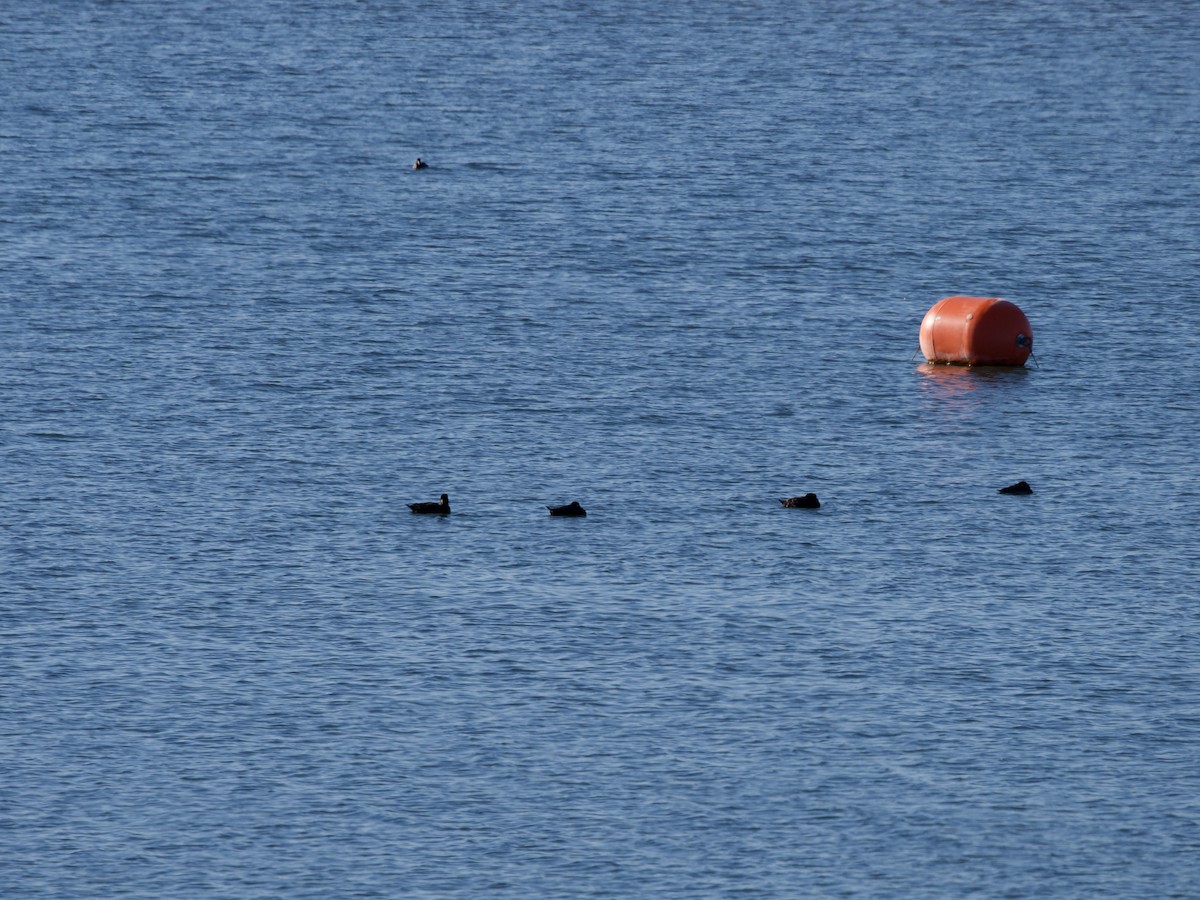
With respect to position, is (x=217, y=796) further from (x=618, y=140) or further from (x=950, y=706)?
(x=618, y=140)

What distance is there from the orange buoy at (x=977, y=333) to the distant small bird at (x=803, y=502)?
59.0 feet

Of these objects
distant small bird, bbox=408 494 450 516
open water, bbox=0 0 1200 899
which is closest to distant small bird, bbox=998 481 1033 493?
open water, bbox=0 0 1200 899

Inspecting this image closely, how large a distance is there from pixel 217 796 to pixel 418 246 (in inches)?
2332

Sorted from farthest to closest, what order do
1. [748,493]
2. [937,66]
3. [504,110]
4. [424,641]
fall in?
1. [937,66]
2. [504,110]
3. [748,493]
4. [424,641]

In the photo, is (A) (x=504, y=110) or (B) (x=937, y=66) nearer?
(A) (x=504, y=110)

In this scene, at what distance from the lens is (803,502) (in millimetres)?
53875

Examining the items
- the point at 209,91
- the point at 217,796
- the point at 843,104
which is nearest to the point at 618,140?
the point at 843,104

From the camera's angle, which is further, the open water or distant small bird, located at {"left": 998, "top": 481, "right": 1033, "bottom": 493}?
distant small bird, located at {"left": 998, "top": 481, "right": 1033, "bottom": 493}

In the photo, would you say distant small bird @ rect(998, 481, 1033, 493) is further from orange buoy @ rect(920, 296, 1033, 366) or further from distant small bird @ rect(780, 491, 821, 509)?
orange buoy @ rect(920, 296, 1033, 366)

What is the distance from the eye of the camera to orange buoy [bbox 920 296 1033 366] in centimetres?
7019

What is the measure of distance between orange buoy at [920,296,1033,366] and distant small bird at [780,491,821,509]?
1799 centimetres

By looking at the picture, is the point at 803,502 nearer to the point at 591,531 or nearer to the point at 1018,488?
the point at 591,531

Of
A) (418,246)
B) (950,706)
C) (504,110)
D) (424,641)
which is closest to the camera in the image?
(950,706)

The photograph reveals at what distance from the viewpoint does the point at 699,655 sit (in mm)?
43750
